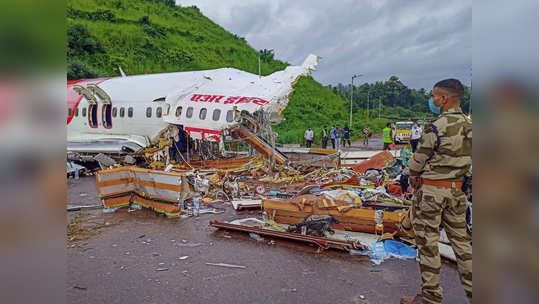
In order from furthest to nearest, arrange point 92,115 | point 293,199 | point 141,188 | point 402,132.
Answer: point 402,132, point 92,115, point 141,188, point 293,199

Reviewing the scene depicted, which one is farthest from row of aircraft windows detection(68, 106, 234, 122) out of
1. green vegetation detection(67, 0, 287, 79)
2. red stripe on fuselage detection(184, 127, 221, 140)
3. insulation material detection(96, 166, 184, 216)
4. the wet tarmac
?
green vegetation detection(67, 0, 287, 79)

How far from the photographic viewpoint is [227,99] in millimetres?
11992

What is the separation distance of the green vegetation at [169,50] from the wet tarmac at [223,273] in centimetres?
2009

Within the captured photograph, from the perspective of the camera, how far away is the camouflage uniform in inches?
124

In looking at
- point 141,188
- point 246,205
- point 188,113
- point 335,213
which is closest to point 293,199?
point 335,213

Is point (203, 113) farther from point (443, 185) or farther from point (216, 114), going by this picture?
point (443, 185)

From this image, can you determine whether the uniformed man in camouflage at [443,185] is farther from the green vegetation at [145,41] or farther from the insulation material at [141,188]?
the green vegetation at [145,41]

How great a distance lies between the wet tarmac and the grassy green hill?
66.0ft

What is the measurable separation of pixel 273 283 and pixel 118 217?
15.3 ft

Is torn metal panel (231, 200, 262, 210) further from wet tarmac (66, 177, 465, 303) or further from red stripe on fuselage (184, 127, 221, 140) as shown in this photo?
red stripe on fuselage (184, 127, 221, 140)

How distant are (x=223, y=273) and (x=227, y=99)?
26.5ft
